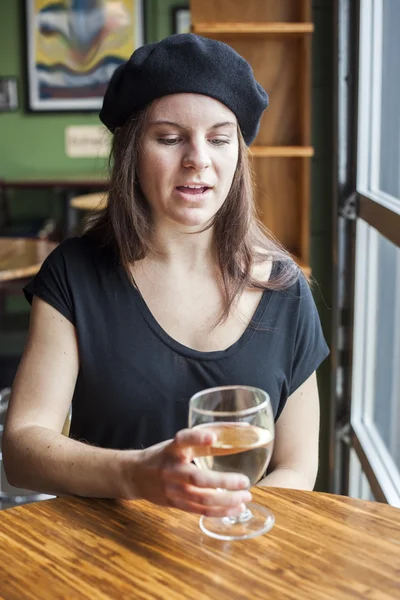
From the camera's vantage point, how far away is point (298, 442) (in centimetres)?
158

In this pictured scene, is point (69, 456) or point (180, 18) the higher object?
point (180, 18)

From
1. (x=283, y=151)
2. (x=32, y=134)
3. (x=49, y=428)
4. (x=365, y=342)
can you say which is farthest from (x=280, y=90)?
(x=32, y=134)

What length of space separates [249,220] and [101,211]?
0.30 m

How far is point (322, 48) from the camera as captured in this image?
286cm

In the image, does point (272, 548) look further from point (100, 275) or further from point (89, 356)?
point (100, 275)

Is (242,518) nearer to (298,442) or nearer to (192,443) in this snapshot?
(192,443)

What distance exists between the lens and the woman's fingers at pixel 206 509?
1012 millimetres

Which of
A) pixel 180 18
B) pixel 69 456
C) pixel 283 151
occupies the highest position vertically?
pixel 180 18

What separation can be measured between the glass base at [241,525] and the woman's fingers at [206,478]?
0.10 metres

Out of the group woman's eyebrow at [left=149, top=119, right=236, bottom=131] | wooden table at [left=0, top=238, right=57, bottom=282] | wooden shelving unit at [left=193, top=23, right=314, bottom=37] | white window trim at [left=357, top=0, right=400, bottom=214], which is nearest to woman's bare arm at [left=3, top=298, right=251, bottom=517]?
woman's eyebrow at [left=149, top=119, right=236, bottom=131]

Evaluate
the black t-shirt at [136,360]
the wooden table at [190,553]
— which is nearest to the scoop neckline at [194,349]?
the black t-shirt at [136,360]

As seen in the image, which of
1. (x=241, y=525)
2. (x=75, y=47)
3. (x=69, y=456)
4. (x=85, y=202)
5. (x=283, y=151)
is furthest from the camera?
(x=75, y=47)

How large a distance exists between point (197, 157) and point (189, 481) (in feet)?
2.00

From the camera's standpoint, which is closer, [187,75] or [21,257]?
[187,75]
